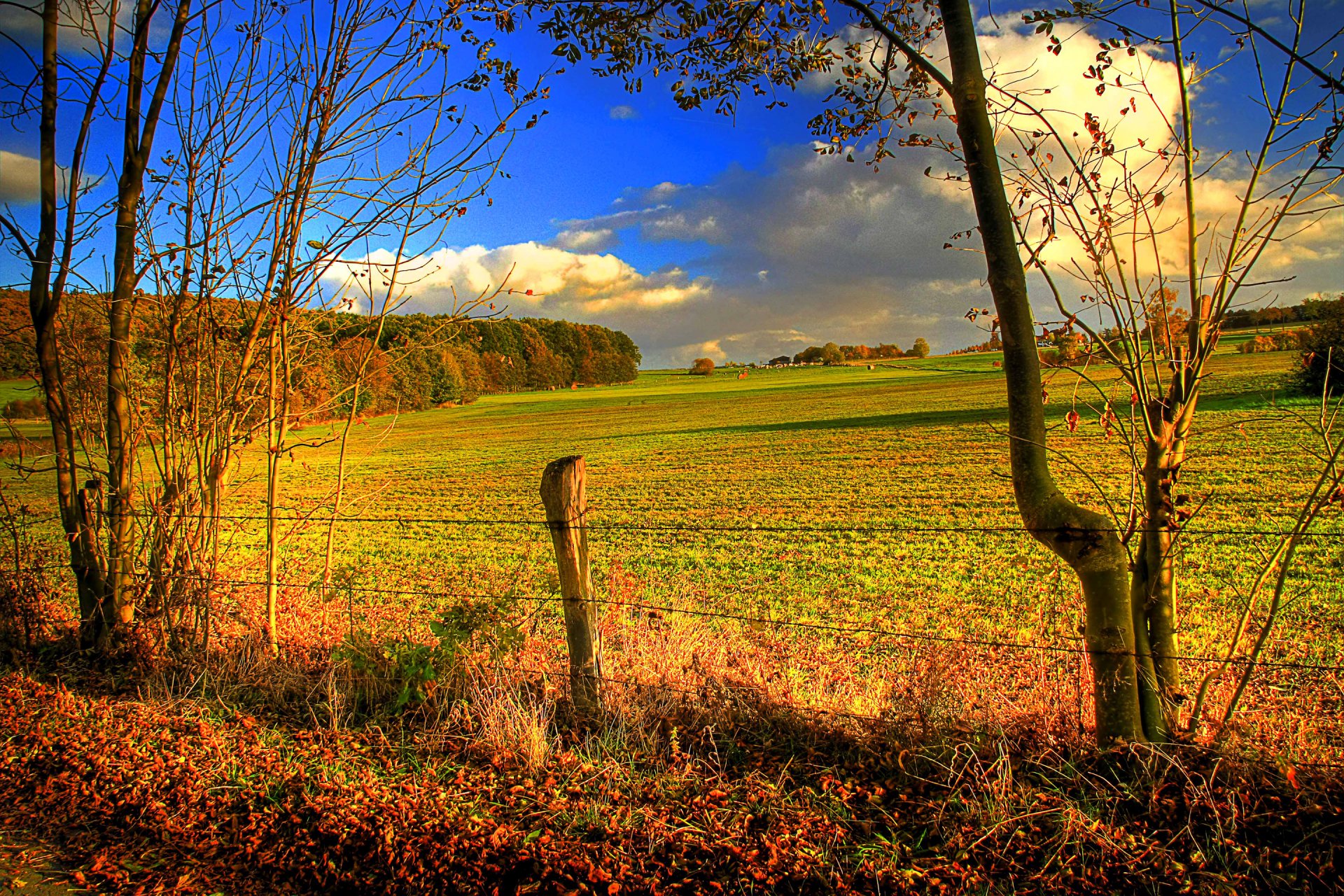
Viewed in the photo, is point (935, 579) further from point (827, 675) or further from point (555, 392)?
point (555, 392)

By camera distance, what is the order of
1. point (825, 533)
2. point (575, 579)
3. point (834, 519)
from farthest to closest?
point (834, 519)
point (825, 533)
point (575, 579)

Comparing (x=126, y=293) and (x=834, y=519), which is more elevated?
(x=126, y=293)

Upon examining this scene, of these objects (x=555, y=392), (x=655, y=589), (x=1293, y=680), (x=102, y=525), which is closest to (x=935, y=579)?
(x=655, y=589)

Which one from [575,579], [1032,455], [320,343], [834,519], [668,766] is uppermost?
[320,343]

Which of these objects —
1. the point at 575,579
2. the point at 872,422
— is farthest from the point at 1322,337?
the point at 575,579

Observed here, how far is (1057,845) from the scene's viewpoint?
244 cm

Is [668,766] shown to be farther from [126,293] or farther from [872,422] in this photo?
[872,422]

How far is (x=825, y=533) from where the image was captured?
1172 centimetres

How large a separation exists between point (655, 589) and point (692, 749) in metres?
5.19

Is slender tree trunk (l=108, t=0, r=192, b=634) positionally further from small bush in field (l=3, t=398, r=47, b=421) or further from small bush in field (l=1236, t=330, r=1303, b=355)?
small bush in field (l=1236, t=330, r=1303, b=355)

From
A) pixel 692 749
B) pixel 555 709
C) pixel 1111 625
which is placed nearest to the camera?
pixel 1111 625

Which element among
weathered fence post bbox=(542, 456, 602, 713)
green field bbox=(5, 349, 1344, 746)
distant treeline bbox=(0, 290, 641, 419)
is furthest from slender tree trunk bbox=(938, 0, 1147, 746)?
distant treeline bbox=(0, 290, 641, 419)

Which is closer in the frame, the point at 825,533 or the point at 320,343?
the point at 320,343

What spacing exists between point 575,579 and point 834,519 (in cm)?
1030
